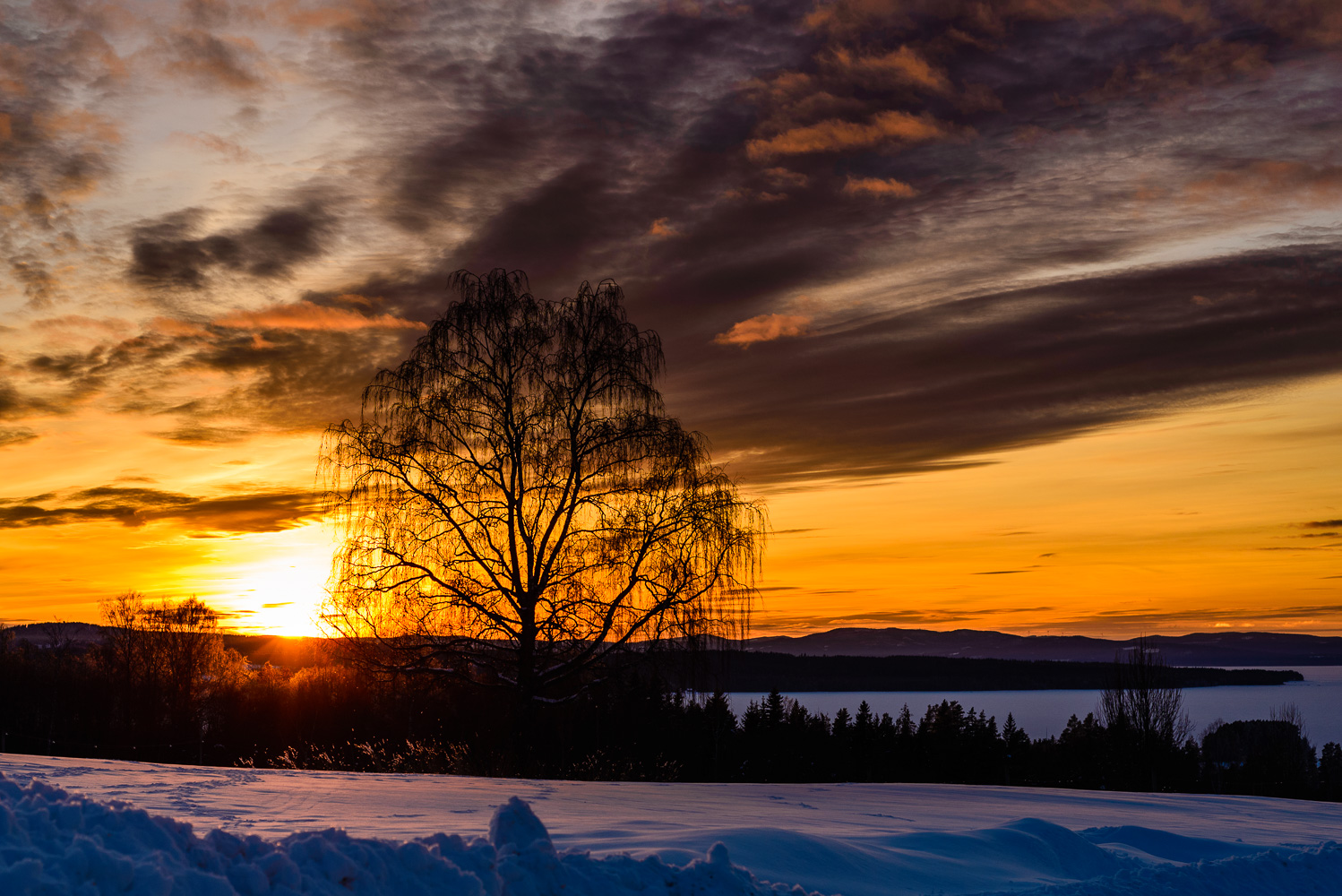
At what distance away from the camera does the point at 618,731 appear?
55500mm

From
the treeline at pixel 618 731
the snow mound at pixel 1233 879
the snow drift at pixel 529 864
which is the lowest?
the treeline at pixel 618 731

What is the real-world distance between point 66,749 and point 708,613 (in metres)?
72.5

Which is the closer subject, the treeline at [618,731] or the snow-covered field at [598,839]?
the snow-covered field at [598,839]

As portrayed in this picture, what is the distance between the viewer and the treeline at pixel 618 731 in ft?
178

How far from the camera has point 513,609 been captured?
16297 millimetres

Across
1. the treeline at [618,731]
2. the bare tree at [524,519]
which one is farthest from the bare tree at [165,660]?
the bare tree at [524,519]

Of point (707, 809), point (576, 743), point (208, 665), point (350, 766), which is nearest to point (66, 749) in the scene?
point (208, 665)

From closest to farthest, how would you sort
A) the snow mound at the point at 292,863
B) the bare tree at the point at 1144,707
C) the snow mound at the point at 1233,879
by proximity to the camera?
1. the snow mound at the point at 292,863
2. the snow mound at the point at 1233,879
3. the bare tree at the point at 1144,707

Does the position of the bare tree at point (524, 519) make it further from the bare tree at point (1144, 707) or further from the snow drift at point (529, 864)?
the bare tree at point (1144, 707)

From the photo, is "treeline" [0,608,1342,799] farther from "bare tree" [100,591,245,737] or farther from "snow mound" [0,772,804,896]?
"snow mound" [0,772,804,896]

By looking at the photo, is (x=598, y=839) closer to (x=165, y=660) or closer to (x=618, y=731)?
(x=618, y=731)

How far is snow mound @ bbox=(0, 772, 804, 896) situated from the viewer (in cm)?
366

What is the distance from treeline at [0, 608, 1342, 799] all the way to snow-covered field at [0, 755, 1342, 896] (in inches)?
1246

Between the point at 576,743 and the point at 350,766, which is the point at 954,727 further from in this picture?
the point at 350,766
